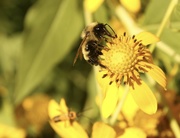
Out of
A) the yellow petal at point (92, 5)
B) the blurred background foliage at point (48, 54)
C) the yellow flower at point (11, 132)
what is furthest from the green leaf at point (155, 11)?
the yellow flower at point (11, 132)

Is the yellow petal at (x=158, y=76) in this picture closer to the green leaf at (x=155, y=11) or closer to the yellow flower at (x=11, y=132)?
the green leaf at (x=155, y=11)

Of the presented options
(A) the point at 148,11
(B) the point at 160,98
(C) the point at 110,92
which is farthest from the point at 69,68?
(C) the point at 110,92

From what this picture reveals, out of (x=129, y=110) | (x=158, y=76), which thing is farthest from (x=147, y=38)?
(x=129, y=110)

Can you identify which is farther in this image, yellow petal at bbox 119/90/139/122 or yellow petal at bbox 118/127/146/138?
yellow petal at bbox 119/90/139/122

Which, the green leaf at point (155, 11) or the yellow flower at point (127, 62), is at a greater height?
the yellow flower at point (127, 62)

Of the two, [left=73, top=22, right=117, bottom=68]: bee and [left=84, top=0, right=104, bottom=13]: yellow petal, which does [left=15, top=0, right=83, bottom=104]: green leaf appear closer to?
[left=84, top=0, right=104, bottom=13]: yellow petal

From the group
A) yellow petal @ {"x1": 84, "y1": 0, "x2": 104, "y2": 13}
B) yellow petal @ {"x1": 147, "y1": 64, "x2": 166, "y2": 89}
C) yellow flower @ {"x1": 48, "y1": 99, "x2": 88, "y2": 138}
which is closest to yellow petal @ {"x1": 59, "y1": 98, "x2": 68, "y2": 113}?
yellow flower @ {"x1": 48, "y1": 99, "x2": 88, "y2": 138}

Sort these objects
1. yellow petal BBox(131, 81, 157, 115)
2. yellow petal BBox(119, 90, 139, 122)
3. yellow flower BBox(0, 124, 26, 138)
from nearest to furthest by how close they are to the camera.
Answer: yellow petal BBox(131, 81, 157, 115) → yellow petal BBox(119, 90, 139, 122) → yellow flower BBox(0, 124, 26, 138)
